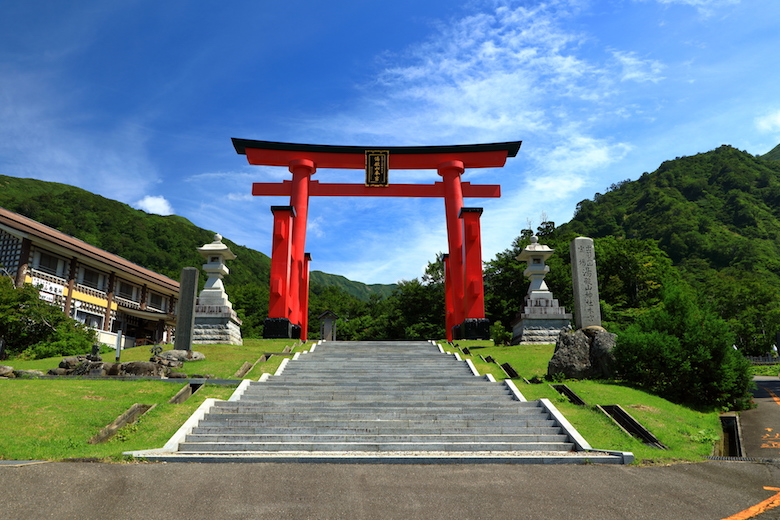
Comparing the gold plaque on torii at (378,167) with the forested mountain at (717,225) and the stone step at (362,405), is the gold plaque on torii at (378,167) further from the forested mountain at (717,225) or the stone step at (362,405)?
the forested mountain at (717,225)

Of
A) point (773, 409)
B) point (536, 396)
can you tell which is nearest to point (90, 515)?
point (536, 396)

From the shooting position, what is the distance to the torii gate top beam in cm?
2193

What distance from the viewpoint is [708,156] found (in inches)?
3233

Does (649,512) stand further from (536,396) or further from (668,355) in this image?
(668,355)

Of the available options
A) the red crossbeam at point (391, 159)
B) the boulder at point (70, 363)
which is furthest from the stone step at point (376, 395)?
the red crossbeam at point (391, 159)

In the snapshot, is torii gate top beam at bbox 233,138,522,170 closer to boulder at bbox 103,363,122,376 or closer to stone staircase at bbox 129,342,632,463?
stone staircase at bbox 129,342,632,463

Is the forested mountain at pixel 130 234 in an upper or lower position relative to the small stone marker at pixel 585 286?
upper

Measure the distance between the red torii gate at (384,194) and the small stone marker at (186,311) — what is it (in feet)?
16.5

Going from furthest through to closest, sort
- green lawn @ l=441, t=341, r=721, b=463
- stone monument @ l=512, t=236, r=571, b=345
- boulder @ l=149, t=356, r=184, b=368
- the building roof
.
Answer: the building roof < stone monument @ l=512, t=236, r=571, b=345 < boulder @ l=149, t=356, r=184, b=368 < green lawn @ l=441, t=341, r=721, b=463

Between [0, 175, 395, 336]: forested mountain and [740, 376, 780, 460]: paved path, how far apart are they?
3959 centimetres

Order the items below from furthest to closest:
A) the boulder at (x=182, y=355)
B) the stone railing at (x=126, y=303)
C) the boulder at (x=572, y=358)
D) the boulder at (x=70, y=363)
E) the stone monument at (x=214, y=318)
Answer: the stone railing at (x=126, y=303) → the stone monument at (x=214, y=318) → the boulder at (x=182, y=355) → the boulder at (x=70, y=363) → the boulder at (x=572, y=358)

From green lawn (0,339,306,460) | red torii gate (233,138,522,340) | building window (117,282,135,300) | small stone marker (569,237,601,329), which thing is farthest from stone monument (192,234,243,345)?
building window (117,282,135,300)

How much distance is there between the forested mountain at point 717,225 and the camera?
38.2 metres

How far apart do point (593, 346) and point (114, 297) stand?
26.9 metres
